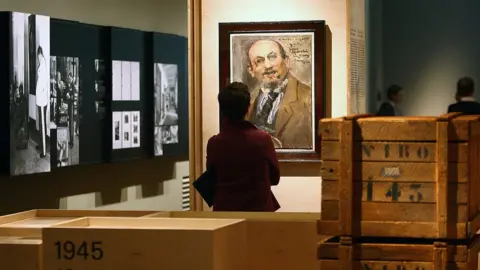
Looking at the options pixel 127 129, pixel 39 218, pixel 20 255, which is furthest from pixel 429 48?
pixel 20 255

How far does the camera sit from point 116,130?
27.5ft

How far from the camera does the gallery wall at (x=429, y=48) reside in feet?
33.9

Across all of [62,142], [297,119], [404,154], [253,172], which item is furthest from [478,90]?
[404,154]

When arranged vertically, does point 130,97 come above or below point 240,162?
above

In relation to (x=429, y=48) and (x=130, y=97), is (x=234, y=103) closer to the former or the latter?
(x=130, y=97)

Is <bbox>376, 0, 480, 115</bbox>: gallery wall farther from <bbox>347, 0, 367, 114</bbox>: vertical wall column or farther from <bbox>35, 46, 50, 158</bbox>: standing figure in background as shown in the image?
<bbox>35, 46, 50, 158</bbox>: standing figure in background

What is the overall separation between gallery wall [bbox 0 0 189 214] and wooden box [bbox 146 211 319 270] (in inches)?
146

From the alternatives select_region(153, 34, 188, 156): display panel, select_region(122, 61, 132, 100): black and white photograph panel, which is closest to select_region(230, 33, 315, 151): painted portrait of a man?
select_region(122, 61, 132, 100): black and white photograph panel

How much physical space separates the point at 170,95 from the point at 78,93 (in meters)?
1.77

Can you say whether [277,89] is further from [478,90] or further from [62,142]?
[478,90]

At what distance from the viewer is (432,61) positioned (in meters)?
10.5

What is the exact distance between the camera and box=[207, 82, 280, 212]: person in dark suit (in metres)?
4.90

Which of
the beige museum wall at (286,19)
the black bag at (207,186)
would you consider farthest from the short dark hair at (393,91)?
the black bag at (207,186)

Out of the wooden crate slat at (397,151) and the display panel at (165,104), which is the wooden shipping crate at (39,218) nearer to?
the wooden crate slat at (397,151)
